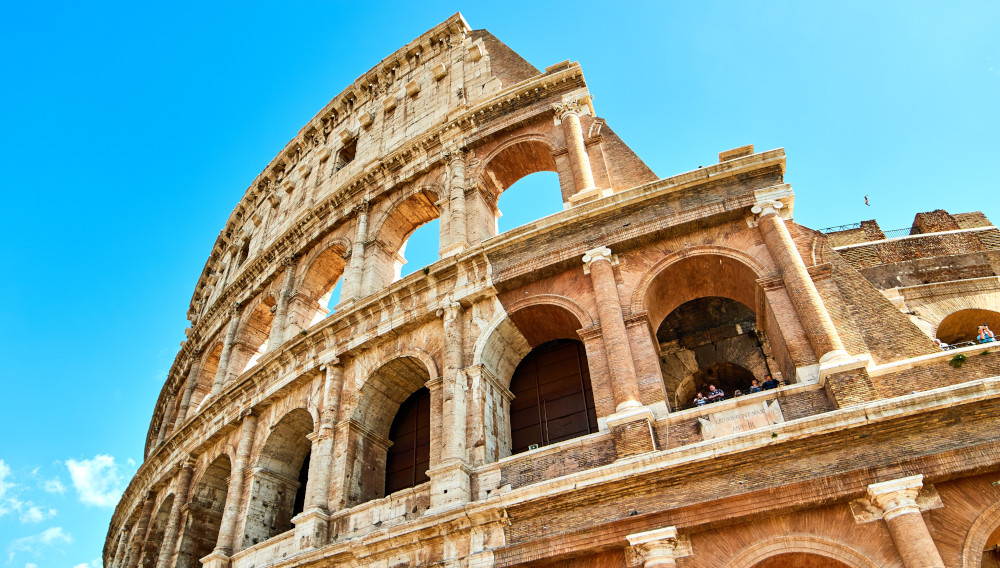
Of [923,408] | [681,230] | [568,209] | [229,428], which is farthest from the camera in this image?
[229,428]

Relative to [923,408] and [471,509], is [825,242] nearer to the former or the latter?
[923,408]

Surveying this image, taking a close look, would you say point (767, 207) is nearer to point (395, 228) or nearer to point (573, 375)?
point (573, 375)

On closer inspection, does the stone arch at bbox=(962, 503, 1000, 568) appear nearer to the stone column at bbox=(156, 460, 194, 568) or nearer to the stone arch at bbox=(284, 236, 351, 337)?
the stone arch at bbox=(284, 236, 351, 337)

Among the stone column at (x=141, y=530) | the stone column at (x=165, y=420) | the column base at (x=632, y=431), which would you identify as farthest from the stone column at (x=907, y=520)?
the stone column at (x=165, y=420)

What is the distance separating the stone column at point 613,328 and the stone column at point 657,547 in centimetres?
169

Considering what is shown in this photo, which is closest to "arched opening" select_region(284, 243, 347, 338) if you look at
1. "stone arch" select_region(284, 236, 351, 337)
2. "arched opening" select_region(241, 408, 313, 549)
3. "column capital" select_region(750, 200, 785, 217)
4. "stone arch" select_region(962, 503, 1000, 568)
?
"stone arch" select_region(284, 236, 351, 337)

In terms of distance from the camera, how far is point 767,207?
1009 cm

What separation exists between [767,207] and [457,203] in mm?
6096

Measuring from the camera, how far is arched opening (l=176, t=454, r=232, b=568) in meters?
13.4

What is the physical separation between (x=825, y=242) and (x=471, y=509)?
6.45 m

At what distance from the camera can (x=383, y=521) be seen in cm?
976

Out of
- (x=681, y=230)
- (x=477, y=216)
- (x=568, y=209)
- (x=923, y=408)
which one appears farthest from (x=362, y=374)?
(x=923, y=408)

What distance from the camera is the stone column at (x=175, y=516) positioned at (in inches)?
526

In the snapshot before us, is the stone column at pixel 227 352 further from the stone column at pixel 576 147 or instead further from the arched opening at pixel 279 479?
the stone column at pixel 576 147
